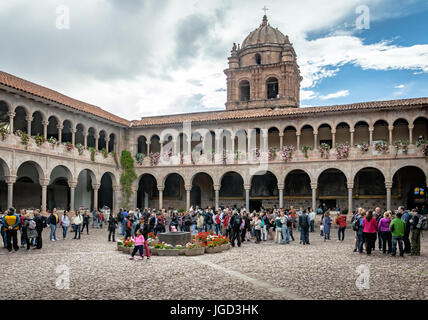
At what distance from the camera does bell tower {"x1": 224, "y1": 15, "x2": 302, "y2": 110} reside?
3669cm

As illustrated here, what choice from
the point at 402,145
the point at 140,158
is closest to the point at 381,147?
the point at 402,145

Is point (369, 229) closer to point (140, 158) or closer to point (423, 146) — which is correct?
point (423, 146)

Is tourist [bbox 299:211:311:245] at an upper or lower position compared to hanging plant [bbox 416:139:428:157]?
lower

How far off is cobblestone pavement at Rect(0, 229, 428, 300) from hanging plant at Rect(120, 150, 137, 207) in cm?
1670

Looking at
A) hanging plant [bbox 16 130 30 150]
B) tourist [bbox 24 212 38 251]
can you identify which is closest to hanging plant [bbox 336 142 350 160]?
hanging plant [bbox 16 130 30 150]

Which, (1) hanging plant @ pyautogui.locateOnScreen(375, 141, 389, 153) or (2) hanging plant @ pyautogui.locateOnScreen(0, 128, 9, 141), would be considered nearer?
(2) hanging plant @ pyautogui.locateOnScreen(0, 128, 9, 141)

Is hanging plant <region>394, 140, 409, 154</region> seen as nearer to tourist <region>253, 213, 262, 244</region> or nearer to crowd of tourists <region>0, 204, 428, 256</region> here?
crowd of tourists <region>0, 204, 428, 256</region>

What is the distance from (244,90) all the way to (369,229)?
91.4ft

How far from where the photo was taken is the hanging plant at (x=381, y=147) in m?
25.8

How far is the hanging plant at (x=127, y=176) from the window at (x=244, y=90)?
1292 cm

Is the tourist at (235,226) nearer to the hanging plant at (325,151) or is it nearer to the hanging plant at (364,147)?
the hanging plant at (325,151)

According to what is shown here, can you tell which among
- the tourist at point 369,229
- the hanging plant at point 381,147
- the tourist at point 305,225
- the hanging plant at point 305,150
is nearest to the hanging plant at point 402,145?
the hanging plant at point 381,147
